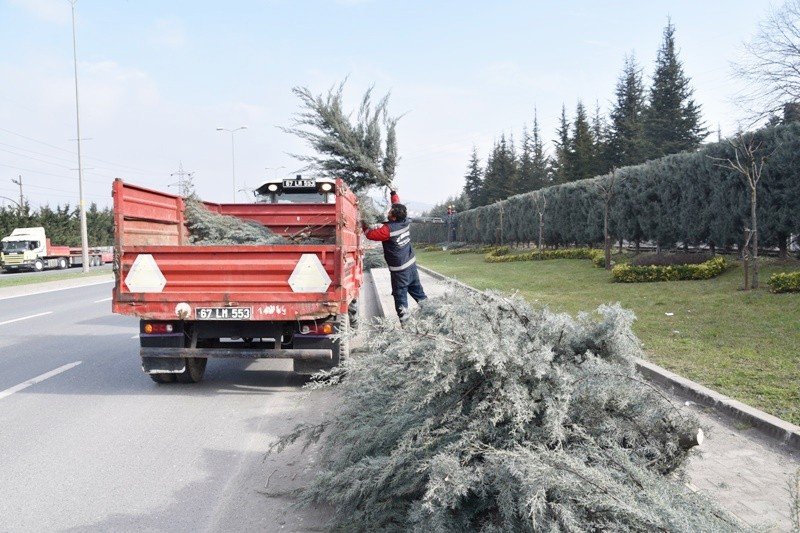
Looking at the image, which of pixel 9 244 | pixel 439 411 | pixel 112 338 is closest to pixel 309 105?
pixel 112 338

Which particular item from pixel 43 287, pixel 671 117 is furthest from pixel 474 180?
pixel 43 287

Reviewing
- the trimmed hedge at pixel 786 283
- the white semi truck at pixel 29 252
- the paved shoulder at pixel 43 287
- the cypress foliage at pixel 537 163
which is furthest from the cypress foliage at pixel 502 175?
the trimmed hedge at pixel 786 283

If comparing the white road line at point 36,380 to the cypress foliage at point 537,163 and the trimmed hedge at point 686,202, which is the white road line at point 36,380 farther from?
the cypress foliage at point 537,163

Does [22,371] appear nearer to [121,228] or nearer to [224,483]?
[121,228]

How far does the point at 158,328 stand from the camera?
6.71m

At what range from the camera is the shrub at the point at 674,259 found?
16609 mm

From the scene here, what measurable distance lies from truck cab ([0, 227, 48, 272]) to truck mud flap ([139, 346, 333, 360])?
4162 cm

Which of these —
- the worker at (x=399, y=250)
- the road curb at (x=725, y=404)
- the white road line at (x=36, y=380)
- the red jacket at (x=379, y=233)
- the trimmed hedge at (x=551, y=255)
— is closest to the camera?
the road curb at (x=725, y=404)

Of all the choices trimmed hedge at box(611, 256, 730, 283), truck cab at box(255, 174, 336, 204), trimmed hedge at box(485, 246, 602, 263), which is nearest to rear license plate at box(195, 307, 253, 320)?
truck cab at box(255, 174, 336, 204)

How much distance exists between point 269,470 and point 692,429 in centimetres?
284

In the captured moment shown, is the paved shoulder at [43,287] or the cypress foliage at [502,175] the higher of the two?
the cypress foliage at [502,175]

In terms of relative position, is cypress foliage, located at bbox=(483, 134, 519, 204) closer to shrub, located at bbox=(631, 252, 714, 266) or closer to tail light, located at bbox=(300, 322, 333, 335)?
shrub, located at bbox=(631, 252, 714, 266)

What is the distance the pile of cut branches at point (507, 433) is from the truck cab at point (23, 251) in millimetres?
45477

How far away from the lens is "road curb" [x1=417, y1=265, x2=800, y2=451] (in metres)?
4.59
